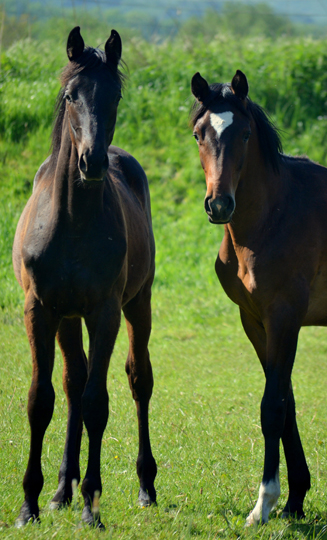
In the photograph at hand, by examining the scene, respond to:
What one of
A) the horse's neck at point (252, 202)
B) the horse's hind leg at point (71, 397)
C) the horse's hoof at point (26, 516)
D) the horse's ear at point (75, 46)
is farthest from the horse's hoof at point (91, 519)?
the horse's ear at point (75, 46)

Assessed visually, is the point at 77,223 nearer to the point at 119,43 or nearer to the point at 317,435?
the point at 119,43

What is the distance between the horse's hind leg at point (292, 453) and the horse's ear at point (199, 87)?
62.5 inches

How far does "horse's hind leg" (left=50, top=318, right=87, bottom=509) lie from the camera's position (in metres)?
3.92

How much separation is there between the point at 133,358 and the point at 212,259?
21.7 feet

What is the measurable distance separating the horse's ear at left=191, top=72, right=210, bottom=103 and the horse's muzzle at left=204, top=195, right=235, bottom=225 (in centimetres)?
82

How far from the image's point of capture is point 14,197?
1196 centimetres

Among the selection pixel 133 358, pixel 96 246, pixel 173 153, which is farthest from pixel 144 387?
pixel 173 153

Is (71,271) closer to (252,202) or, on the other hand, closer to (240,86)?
(252,202)

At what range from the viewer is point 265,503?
3672 millimetres

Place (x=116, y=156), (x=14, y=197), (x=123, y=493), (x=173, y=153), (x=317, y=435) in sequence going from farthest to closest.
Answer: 1. (x=173, y=153)
2. (x=14, y=197)
3. (x=317, y=435)
4. (x=116, y=156)
5. (x=123, y=493)

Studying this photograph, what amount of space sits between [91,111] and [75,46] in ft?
1.71

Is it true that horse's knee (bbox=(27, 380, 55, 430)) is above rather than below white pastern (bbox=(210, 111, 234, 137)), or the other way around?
below

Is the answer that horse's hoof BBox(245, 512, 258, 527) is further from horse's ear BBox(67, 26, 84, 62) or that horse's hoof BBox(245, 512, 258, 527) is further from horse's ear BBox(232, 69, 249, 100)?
horse's ear BBox(67, 26, 84, 62)

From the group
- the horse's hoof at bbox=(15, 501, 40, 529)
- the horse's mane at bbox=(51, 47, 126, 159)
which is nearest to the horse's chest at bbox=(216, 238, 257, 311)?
the horse's mane at bbox=(51, 47, 126, 159)
